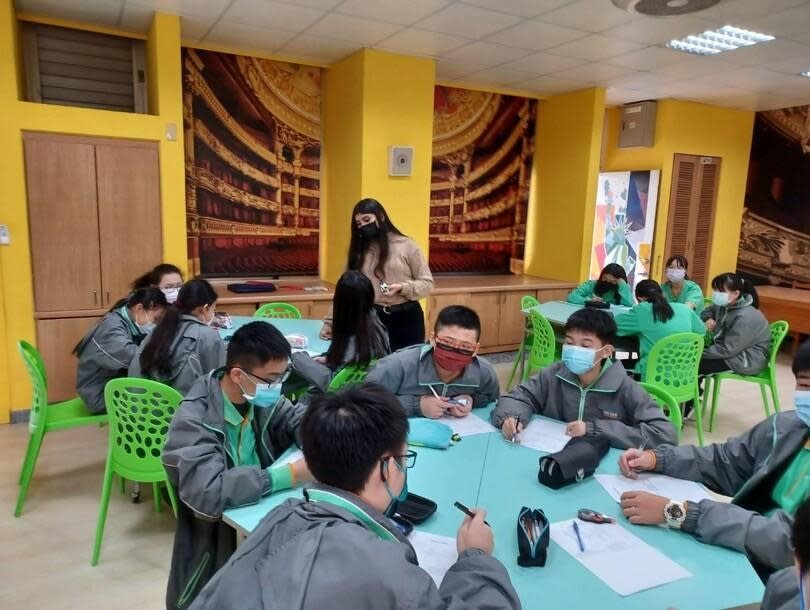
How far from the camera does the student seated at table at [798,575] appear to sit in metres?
0.91

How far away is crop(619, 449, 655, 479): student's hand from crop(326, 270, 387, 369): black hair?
50.6 inches

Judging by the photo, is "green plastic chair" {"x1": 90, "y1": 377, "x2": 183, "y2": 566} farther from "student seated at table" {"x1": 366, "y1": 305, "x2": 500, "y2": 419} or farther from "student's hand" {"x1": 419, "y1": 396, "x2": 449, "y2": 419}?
"student's hand" {"x1": 419, "y1": 396, "x2": 449, "y2": 419}

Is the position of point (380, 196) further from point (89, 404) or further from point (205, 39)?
point (89, 404)

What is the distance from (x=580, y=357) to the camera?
2242 millimetres

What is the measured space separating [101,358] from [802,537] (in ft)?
10.1

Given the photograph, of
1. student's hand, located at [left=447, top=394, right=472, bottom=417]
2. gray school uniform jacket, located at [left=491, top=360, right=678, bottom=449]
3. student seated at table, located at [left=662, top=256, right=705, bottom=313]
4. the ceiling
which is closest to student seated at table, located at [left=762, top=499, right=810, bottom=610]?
gray school uniform jacket, located at [left=491, top=360, right=678, bottom=449]

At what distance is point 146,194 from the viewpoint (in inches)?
172

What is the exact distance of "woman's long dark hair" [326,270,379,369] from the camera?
8.83ft

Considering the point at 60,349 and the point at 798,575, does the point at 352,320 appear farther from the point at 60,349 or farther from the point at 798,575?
the point at 60,349

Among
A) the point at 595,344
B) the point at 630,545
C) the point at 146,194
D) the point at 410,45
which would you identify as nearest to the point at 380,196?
the point at 410,45

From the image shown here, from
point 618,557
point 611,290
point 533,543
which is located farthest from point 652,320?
point 533,543

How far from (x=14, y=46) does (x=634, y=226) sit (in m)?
6.46

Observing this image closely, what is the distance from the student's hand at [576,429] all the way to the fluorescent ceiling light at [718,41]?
12.2 ft

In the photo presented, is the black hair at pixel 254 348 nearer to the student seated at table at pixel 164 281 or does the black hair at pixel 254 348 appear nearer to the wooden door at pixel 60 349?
the student seated at table at pixel 164 281
